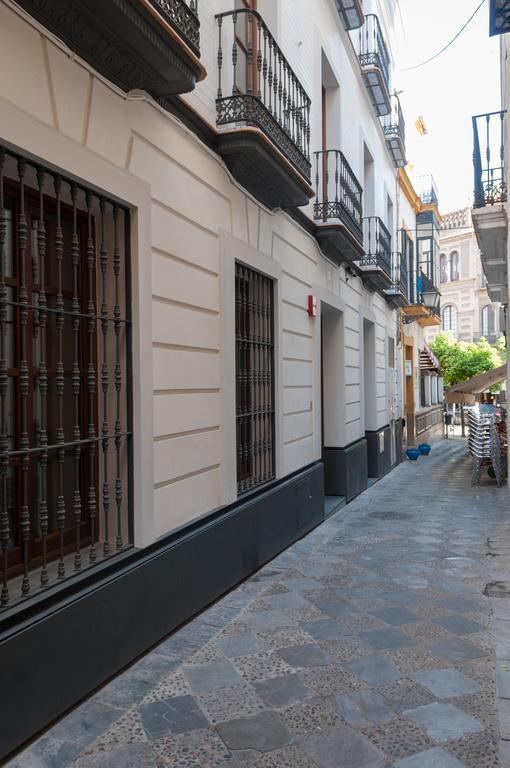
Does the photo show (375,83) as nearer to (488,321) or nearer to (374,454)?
(374,454)

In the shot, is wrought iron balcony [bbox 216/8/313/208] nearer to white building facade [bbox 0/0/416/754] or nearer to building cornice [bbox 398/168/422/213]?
white building facade [bbox 0/0/416/754]

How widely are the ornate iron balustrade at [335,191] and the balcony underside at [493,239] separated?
2297mm

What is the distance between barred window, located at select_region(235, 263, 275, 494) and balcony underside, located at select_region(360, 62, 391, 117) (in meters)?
6.29

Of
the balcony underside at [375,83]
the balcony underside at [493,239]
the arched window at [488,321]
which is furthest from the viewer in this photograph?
the arched window at [488,321]

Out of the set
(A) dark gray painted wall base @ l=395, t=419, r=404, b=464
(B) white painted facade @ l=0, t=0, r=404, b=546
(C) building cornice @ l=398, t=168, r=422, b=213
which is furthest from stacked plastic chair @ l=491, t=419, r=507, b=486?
(C) building cornice @ l=398, t=168, r=422, b=213

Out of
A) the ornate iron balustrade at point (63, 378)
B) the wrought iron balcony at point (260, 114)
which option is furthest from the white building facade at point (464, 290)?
the ornate iron balustrade at point (63, 378)

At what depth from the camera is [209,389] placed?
5078 mm

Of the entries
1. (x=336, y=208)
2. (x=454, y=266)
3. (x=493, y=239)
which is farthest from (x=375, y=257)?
(x=454, y=266)

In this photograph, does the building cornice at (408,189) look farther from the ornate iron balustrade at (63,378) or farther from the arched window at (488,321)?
the arched window at (488,321)

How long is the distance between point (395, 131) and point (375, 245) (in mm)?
3609

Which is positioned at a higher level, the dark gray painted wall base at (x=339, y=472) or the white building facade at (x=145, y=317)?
the white building facade at (x=145, y=317)

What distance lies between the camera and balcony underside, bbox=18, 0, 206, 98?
3172mm

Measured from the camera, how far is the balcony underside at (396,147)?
45.8ft

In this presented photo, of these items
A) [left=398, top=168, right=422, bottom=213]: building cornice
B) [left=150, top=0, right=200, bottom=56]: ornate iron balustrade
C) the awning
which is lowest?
Result: the awning
